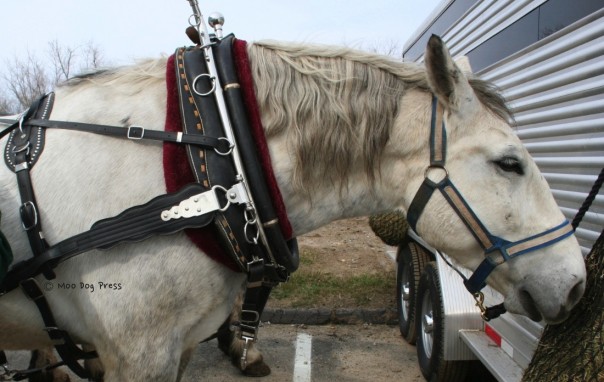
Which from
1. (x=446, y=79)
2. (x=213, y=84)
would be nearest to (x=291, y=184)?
(x=213, y=84)

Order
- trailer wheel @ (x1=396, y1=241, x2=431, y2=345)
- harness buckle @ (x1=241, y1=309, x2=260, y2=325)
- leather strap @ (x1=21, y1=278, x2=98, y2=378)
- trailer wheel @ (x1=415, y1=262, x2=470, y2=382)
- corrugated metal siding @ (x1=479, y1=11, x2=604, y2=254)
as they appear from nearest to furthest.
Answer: leather strap @ (x1=21, y1=278, x2=98, y2=378) → harness buckle @ (x1=241, y1=309, x2=260, y2=325) → corrugated metal siding @ (x1=479, y1=11, x2=604, y2=254) → trailer wheel @ (x1=415, y1=262, x2=470, y2=382) → trailer wheel @ (x1=396, y1=241, x2=431, y2=345)

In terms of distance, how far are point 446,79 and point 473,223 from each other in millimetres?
517

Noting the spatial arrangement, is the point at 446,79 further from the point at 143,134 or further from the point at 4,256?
the point at 4,256

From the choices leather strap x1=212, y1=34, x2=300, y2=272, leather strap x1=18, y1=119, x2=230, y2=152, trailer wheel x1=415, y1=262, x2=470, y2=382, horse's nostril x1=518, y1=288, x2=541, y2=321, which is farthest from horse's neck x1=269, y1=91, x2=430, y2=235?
trailer wheel x1=415, y1=262, x2=470, y2=382

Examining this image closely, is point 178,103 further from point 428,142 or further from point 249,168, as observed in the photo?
point 428,142

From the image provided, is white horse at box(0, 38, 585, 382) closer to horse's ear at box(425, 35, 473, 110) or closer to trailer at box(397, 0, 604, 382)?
horse's ear at box(425, 35, 473, 110)

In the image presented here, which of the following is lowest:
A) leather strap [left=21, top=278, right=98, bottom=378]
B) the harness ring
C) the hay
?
the hay

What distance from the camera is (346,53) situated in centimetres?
184

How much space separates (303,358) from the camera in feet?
14.0

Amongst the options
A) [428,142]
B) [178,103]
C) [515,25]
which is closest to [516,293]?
[428,142]

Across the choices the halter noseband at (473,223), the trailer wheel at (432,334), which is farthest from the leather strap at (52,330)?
the trailer wheel at (432,334)

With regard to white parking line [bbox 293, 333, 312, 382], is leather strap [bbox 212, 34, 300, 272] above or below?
above

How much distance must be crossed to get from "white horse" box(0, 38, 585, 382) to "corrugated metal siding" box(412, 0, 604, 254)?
0.73 meters

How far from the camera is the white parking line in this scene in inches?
156
